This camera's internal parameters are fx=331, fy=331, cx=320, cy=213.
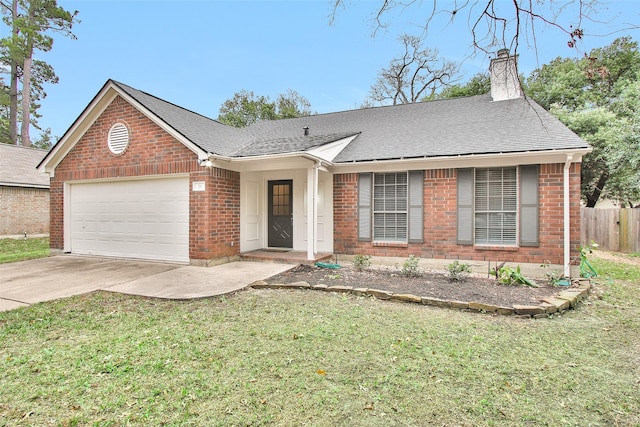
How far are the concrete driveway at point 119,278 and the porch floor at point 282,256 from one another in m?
0.20

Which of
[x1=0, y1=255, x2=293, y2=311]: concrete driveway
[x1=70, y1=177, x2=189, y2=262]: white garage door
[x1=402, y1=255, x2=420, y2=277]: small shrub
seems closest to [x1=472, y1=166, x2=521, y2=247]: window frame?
[x1=402, y1=255, x2=420, y2=277]: small shrub

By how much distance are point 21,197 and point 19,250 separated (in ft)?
21.6

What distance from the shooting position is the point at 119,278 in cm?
694

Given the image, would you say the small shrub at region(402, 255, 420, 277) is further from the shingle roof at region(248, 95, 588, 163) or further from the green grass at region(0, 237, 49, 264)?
the green grass at region(0, 237, 49, 264)

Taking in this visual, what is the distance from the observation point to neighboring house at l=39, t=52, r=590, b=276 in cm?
743

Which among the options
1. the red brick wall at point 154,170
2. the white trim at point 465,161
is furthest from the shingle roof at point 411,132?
the red brick wall at point 154,170

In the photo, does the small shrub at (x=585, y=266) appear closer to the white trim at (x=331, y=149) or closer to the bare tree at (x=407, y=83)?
the white trim at (x=331, y=149)

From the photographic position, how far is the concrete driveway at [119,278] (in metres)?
5.75

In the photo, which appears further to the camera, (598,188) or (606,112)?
(598,188)

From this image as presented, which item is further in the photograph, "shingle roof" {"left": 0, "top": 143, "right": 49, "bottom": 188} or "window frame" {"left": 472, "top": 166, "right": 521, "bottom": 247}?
"shingle roof" {"left": 0, "top": 143, "right": 49, "bottom": 188}

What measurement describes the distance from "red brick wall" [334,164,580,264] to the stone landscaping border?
1143 mm

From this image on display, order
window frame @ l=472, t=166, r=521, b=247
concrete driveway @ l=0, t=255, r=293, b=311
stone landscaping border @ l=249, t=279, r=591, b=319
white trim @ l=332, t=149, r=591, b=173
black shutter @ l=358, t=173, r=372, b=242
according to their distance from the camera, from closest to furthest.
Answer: stone landscaping border @ l=249, t=279, r=591, b=319 → concrete driveway @ l=0, t=255, r=293, b=311 → white trim @ l=332, t=149, r=591, b=173 → window frame @ l=472, t=166, r=521, b=247 → black shutter @ l=358, t=173, r=372, b=242

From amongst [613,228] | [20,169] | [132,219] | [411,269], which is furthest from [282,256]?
[20,169]

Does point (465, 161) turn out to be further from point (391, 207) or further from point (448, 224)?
point (391, 207)
